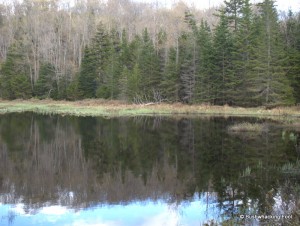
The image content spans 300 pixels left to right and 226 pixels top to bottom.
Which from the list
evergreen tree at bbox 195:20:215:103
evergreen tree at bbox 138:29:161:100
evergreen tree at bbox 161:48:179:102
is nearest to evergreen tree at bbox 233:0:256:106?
evergreen tree at bbox 195:20:215:103

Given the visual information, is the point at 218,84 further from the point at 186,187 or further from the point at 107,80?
the point at 186,187

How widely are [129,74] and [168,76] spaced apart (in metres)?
A: 6.79

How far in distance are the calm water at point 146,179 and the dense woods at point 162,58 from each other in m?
20.6

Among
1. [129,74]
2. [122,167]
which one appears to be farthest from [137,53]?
[122,167]

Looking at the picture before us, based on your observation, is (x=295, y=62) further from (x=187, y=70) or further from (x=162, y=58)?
(x=162, y=58)

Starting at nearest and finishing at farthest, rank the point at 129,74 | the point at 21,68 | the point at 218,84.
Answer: the point at 218,84 → the point at 129,74 → the point at 21,68

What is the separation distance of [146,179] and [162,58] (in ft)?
138

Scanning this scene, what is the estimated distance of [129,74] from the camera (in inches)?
2106

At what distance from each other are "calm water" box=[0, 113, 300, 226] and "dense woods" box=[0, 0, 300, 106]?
20558 millimetres

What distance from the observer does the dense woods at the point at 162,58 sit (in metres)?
42.4

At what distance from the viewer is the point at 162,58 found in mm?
54344

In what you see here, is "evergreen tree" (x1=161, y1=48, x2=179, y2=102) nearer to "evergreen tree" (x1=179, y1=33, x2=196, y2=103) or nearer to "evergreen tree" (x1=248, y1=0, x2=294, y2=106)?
"evergreen tree" (x1=179, y1=33, x2=196, y2=103)

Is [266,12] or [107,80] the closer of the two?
[266,12]

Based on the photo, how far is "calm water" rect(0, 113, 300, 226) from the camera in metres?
9.87
